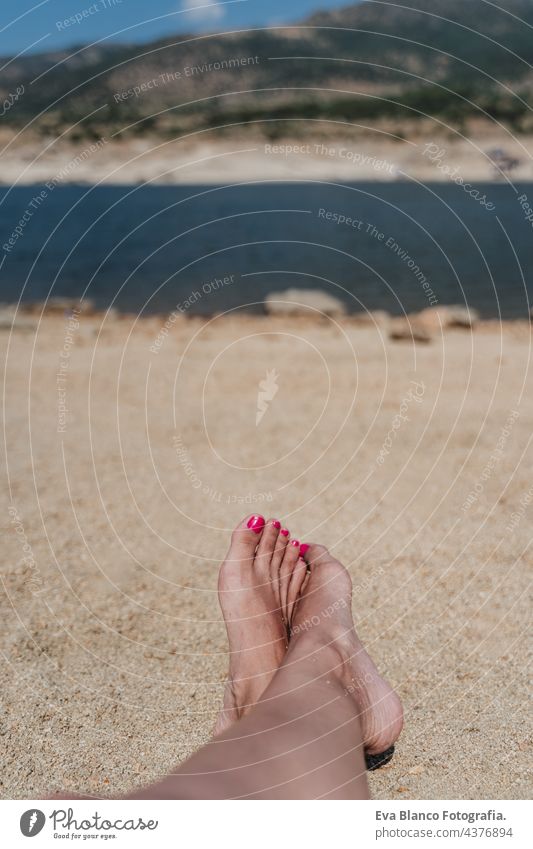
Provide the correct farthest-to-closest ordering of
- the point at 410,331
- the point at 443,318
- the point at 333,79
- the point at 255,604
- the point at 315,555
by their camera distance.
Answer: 1. the point at 333,79
2. the point at 443,318
3. the point at 410,331
4. the point at 315,555
5. the point at 255,604

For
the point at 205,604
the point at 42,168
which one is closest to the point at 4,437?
the point at 205,604

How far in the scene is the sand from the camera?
216 cm

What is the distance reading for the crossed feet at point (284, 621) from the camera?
206cm

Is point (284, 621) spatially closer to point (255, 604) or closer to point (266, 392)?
point (255, 604)

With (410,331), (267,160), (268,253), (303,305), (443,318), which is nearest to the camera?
(410,331)

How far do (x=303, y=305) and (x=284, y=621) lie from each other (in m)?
6.11

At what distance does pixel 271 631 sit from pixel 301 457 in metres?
1.68

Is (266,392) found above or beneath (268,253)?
beneath

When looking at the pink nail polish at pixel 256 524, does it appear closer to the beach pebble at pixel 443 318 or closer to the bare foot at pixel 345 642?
the bare foot at pixel 345 642

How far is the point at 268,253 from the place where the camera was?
14039mm

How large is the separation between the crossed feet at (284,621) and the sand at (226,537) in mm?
148
